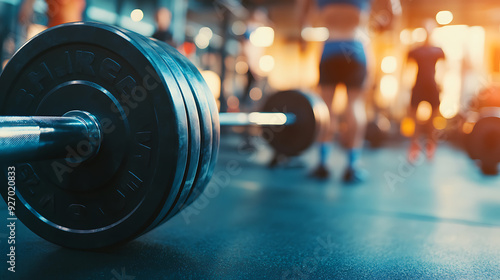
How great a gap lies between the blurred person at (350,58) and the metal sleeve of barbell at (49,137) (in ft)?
4.11

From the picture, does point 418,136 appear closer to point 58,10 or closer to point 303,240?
point 303,240

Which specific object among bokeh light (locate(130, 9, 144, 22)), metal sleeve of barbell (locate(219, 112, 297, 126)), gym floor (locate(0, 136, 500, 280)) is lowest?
gym floor (locate(0, 136, 500, 280))

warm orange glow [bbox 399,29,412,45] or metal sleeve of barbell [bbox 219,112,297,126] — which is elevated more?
warm orange glow [bbox 399,29,412,45]

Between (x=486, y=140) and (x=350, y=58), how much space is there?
62 centimetres

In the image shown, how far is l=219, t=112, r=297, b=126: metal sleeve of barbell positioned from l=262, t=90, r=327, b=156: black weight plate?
50mm

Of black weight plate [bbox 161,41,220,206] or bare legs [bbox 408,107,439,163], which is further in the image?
bare legs [bbox 408,107,439,163]

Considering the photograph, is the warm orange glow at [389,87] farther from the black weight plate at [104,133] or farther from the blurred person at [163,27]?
the black weight plate at [104,133]

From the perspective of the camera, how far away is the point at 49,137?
558mm

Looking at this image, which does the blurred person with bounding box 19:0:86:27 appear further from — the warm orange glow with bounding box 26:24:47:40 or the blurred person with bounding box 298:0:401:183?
the blurred person with bounding box 298:0:401:183

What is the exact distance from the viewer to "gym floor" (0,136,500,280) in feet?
2.04

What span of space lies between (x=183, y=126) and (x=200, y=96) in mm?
96

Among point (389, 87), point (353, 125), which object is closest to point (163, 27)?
point (353, 125)

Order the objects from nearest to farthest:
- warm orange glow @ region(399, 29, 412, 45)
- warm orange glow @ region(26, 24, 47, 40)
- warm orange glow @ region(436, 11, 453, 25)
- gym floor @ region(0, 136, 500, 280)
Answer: gym floor @ region(0, 136, 500, 280)
warm orange glow @ region(26, 24, 47, 40)
warm orange glow @ region(436, 11, 453, 25)
warm orange glow @ region(399, 29, 412, 45)

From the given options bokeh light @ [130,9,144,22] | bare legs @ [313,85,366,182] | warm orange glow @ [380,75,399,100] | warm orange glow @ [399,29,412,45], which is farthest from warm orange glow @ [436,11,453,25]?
bare legs @ [313,85,366,182]
